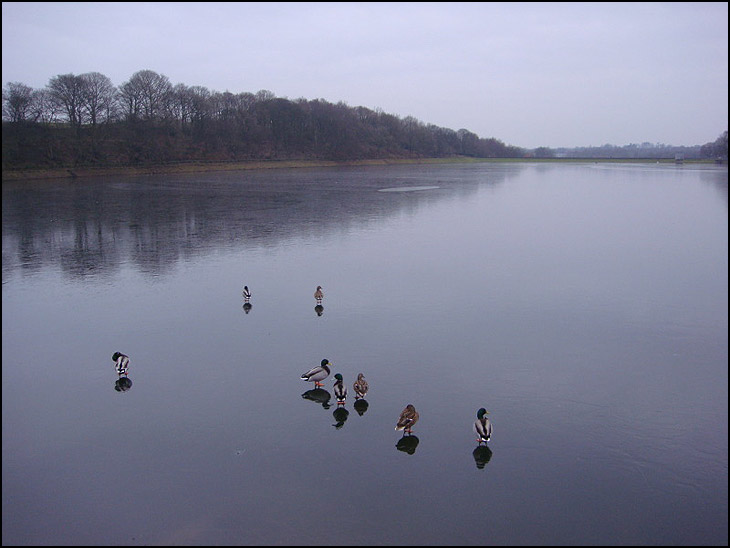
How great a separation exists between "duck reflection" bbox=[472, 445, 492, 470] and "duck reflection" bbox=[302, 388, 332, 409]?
3089 mm

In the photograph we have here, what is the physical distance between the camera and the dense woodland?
205 feet

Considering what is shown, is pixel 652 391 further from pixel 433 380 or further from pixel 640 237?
pixel 640 237

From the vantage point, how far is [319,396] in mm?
11336

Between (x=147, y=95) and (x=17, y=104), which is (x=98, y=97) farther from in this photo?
(x=17, y=104)

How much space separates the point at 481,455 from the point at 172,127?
302 feet

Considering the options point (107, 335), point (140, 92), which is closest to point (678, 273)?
point (107, 335)

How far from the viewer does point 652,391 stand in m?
11.3

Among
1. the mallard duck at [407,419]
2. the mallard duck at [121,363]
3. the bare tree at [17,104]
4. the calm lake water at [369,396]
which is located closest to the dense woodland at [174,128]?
the bare tree at [17,104]

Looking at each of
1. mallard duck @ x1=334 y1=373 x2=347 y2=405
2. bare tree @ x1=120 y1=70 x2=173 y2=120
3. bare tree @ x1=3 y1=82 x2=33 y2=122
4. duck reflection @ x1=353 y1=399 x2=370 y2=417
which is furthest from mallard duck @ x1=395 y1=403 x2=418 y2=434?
bare tree @ x1=120 y1=70 x2=173 y2=120

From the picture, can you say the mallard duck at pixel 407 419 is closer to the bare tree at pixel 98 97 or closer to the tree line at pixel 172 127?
the tree line at pixel 172 127

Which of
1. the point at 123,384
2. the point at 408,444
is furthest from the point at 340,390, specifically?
the point at 123,384

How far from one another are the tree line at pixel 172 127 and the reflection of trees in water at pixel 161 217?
26.8 feet

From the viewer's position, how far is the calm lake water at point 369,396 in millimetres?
7781

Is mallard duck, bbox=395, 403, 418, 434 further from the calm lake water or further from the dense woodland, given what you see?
the dense woodland
